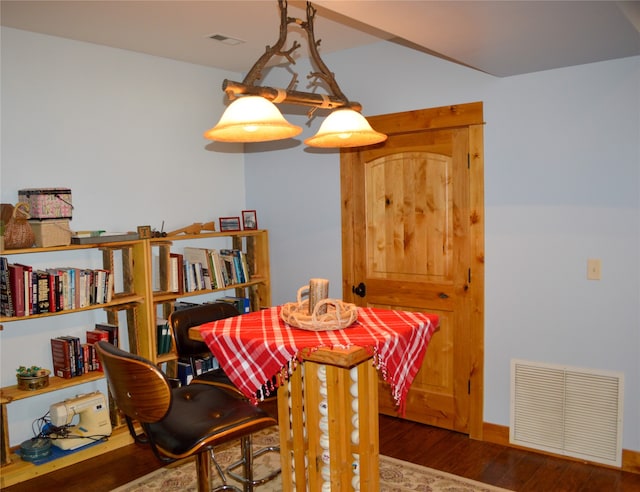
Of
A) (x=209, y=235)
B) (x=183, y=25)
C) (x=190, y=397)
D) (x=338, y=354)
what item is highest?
(x=183, y=25)

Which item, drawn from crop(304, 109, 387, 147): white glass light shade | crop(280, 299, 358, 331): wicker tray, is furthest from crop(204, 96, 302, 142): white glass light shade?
crop(280, 299, 358, 331): wicker tray

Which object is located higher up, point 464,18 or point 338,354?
point 464,18

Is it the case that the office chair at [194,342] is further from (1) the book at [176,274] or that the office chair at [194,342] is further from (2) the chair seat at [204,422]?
(1) the book at [176,274]

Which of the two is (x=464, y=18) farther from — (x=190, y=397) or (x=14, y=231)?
(x=14, y=231)

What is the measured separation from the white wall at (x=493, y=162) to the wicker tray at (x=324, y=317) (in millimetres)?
1487

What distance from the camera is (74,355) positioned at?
3.42 meters

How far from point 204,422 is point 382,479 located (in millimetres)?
1338

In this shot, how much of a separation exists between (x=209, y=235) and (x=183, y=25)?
58.9 inches

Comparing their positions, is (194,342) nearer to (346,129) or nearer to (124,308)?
(124,308)

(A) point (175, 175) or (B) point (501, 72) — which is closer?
(B) point (501, 72)

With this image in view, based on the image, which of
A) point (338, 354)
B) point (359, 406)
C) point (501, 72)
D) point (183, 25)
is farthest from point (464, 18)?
point (183, 25)

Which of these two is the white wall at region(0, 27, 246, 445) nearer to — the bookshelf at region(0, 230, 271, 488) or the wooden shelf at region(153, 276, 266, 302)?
the bookshelf at region(0, 230, 271, 488)

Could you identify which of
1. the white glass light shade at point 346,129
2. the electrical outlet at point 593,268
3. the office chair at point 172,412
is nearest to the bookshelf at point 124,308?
the office chair at point 172,412

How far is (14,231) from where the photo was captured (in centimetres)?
309
